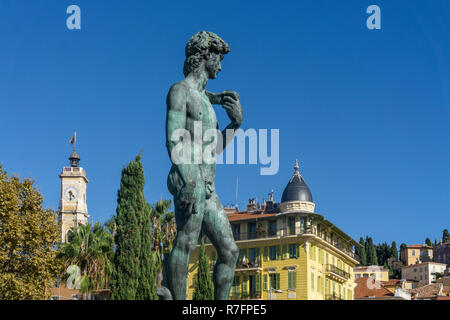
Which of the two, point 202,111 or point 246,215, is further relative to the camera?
point 246,215

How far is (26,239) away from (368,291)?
67225 millimetres

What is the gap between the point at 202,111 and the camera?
9039 millimetres

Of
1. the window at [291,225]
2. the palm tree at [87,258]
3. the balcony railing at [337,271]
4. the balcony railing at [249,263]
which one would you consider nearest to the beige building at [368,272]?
the balcony railing at [337,271]

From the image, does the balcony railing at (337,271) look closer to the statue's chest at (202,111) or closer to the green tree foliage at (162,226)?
the green tree foliage at (162,226)

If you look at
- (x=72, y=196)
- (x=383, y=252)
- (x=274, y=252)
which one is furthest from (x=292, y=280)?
(x=383, y=252)

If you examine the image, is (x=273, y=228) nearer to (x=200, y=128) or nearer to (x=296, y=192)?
(x=296, y=192)

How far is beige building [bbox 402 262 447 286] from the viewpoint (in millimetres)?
163750

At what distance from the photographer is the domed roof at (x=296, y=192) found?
71.9 m

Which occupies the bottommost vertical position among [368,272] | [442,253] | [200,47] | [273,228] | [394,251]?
[200,47]

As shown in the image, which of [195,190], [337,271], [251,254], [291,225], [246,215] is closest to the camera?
[195,190]
